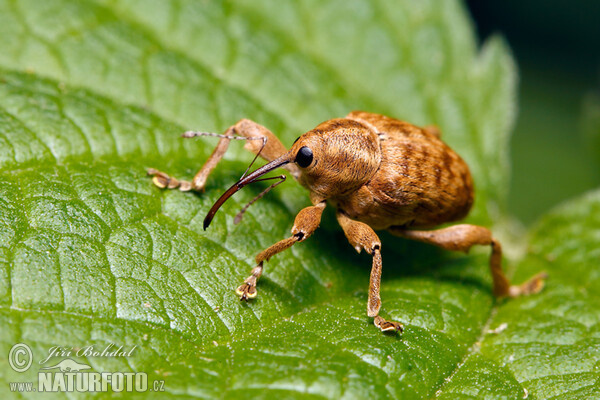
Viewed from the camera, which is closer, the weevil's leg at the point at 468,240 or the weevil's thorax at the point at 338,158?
the weevil's thorax at the point at 338,158

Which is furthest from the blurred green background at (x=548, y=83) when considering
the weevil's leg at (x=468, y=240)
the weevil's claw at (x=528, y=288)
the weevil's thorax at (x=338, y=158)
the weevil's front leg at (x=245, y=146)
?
the weevil's front leg at (x=245, y=146)

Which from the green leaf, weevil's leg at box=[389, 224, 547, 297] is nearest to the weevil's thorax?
the green leaf

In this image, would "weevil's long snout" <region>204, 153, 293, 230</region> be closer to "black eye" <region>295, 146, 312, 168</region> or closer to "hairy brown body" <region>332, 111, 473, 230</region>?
"black eye" <region>295, 146, 312, 168</region>

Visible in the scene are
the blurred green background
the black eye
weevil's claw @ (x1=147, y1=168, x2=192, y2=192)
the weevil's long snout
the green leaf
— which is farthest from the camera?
the blurred green background

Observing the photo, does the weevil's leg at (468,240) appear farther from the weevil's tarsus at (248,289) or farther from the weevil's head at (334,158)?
the weevil's tarsus at (248,289)

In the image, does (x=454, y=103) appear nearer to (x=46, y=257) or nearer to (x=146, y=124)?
(x=146, y=124)

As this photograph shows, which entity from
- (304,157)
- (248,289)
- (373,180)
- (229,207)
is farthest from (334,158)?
(248,289)

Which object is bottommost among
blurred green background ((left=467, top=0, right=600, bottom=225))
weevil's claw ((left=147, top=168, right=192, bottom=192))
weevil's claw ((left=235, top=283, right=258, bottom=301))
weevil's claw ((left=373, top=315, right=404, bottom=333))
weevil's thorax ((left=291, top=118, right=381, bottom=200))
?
weevil's claw ((left=235, top=283, right=258, bottom=301))

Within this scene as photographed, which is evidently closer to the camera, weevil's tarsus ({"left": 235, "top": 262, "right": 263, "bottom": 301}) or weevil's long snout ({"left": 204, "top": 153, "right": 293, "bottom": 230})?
weevil's tarsus ({"left": 235, "top": 262, "right": 263, "bottom": 301})
